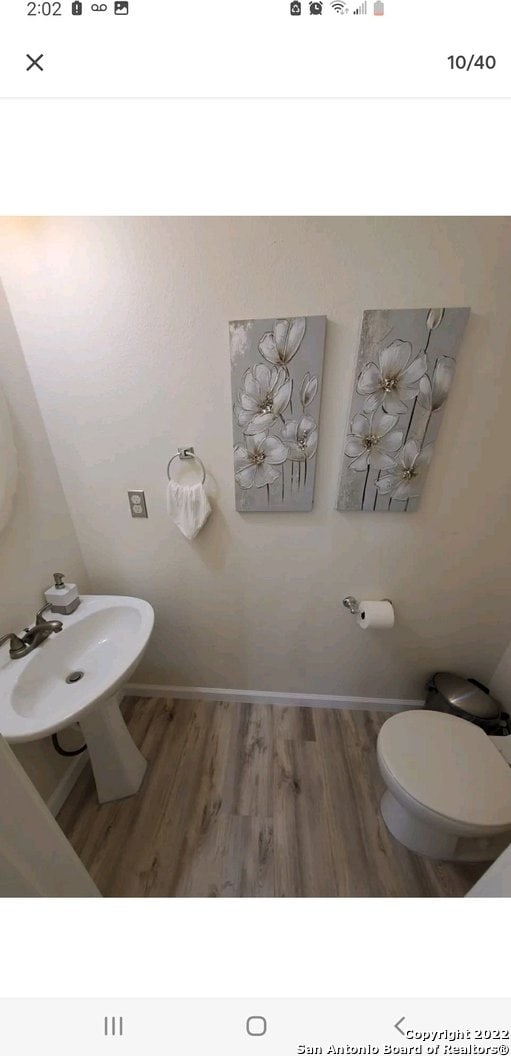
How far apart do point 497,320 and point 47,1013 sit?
1.63m

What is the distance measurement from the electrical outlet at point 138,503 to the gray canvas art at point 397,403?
2.50 ft

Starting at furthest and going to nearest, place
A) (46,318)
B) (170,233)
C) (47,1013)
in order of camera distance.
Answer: (46,318) < (170,233) < (47,1013)

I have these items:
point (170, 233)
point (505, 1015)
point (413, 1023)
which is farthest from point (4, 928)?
point (170, 233)

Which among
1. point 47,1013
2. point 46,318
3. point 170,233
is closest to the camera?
point 47,1013

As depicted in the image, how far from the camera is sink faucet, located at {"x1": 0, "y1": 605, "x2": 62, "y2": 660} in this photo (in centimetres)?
92

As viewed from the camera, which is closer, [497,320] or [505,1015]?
[505,1015]

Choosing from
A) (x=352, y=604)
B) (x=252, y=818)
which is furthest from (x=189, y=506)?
(x=252, y=818)

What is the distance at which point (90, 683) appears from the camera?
36.6 inches

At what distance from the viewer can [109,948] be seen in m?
0.43

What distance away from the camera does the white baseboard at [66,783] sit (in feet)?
3.72

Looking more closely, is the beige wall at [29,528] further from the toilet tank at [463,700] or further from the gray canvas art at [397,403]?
the toilet tank at [463,700]
